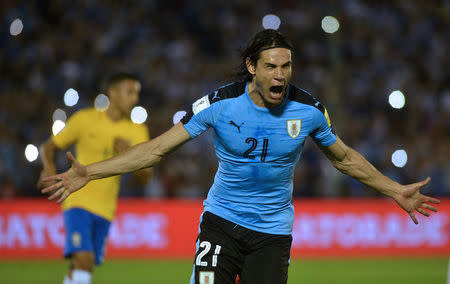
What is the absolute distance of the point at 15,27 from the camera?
1778 centimetres

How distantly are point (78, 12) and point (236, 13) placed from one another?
4489 millimetres

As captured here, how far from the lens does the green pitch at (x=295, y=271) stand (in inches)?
472

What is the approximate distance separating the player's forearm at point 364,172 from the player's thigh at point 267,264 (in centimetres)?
87

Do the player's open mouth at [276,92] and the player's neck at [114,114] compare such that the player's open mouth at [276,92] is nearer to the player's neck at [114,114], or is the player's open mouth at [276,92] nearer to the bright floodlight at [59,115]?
the player's neck at [114,114]

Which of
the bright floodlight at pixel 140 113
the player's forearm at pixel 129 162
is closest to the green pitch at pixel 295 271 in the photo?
the bright floodlight at pixel 140 113

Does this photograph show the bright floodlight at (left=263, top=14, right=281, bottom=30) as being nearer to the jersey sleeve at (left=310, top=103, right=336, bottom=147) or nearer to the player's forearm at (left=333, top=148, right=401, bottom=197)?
the player's forearm at (left=333, top=148, right=401, bottom=197)

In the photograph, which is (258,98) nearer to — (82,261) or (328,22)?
(82,261)

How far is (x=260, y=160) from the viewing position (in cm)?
558

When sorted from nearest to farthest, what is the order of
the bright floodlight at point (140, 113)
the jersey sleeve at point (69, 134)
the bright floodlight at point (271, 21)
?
the jersey sleeve at point (69, 134)
the bright floodlight at point (140, 113)
the bright floodlight at point (271, 21)

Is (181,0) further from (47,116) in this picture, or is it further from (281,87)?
(281,87)

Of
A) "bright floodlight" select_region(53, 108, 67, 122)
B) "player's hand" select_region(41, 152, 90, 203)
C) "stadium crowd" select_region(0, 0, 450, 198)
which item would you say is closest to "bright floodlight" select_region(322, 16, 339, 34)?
"stadium crowd" select_region(0, 0, 450, 198)

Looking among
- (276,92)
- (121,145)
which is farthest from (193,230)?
(276,92)

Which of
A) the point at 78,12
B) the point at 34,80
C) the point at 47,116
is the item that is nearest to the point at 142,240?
the point at 47,116

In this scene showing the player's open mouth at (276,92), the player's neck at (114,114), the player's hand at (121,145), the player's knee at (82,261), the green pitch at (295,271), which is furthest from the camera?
the green pitch at (295,271)
